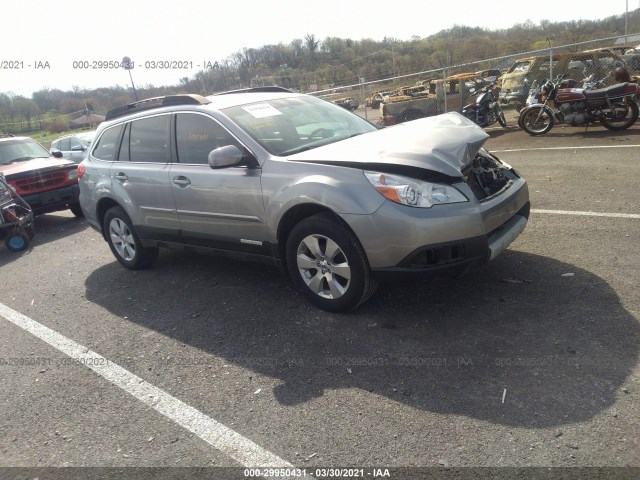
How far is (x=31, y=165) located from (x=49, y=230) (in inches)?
53.2

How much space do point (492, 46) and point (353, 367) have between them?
2382 inches

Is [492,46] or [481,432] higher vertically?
[492,46]

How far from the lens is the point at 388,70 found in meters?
59.9

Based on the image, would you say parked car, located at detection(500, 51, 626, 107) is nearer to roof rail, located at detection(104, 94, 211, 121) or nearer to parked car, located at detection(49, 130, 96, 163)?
roof rail, located at detection(104, 94, 211, 121)

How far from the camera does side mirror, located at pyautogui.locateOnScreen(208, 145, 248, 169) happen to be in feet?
13.3

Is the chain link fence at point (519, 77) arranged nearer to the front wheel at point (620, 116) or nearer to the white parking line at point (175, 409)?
the front wheel at point (620, 116)

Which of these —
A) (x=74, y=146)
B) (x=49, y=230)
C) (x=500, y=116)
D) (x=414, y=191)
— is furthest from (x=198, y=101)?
(x=74, y=146)

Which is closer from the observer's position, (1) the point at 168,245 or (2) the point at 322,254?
(2) the point at 322,254

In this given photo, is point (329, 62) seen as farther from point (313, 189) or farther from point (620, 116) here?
point (313, 189)

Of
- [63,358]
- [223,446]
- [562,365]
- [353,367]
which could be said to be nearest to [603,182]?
[562,365]

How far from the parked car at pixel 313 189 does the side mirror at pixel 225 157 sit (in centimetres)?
1

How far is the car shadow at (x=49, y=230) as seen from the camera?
25.8 feet

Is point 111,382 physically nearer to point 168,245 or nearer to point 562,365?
point 168,245

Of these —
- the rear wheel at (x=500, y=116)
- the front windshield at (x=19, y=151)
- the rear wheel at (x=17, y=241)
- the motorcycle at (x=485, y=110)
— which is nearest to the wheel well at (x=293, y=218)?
the rear wheel at (x=17, y=241)
